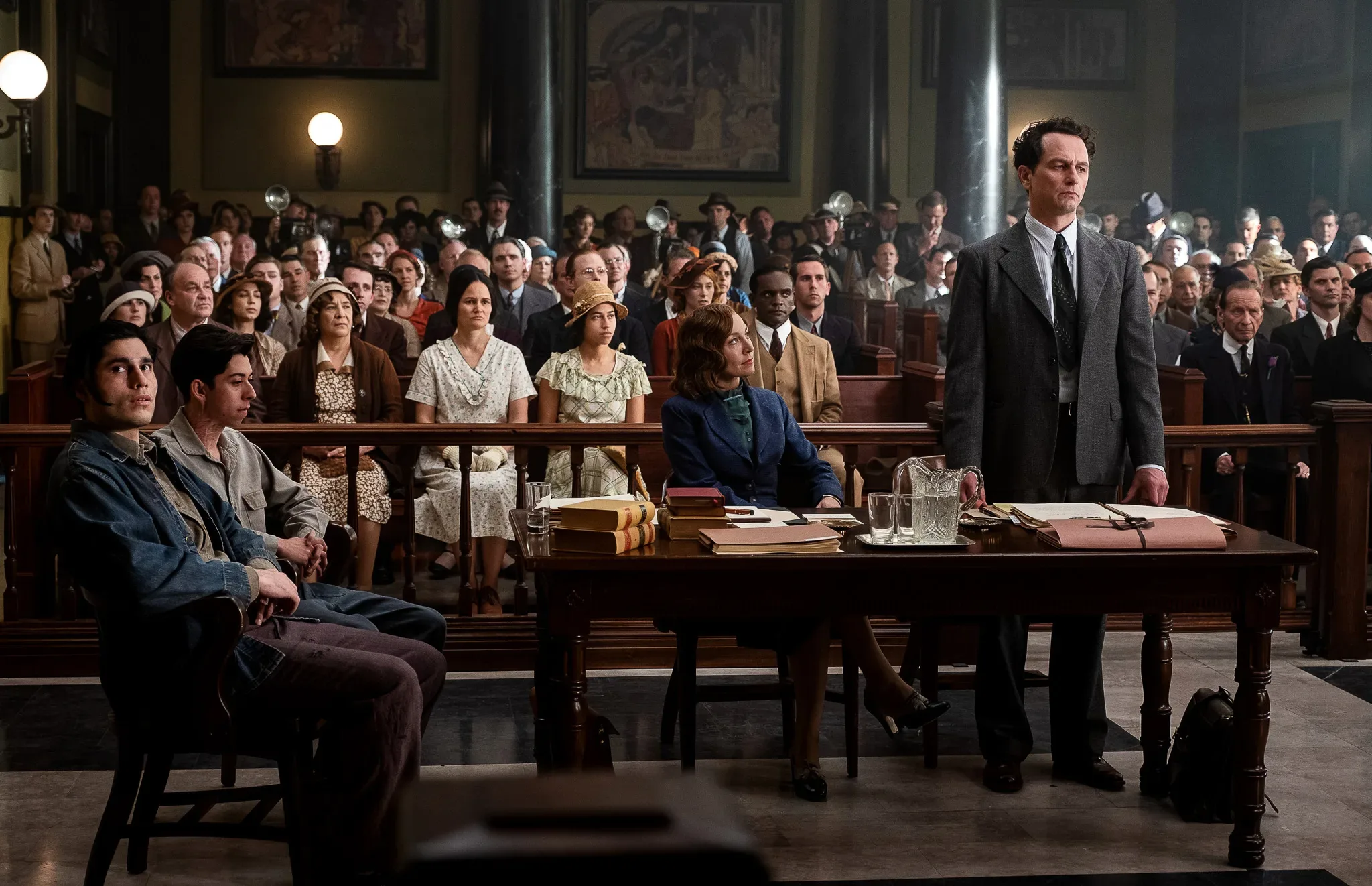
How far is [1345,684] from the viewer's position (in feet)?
15.3

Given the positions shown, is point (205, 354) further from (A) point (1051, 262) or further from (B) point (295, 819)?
(A) point (1051, 262)

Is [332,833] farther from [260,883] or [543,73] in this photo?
[543,73]

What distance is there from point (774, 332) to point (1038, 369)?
251 cm

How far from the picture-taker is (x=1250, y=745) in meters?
3.22

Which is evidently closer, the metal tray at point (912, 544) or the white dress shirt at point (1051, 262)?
the metal tray at point (912, 544)

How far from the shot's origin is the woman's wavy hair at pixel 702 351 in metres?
3.78

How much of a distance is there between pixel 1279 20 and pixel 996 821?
16.1 meters

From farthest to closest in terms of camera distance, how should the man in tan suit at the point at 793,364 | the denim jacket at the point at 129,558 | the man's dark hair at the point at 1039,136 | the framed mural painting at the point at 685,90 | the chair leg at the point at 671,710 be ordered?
the framed mural painting at the point at 685,90, the man in tan suit at the point at 793,364, the chair leg at the point at 671,710, the man's dark hair at the point at 1039,136, the denim jacket at the point at 129,558

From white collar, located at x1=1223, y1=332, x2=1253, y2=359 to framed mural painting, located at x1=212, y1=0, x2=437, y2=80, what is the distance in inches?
473

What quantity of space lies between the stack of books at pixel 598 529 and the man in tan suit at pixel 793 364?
2.77 m

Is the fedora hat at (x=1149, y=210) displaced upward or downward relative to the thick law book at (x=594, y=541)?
upward

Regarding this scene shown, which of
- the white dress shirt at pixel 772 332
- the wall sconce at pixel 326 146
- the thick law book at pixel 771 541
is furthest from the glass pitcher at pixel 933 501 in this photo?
the wall sconce at pixel 326 146

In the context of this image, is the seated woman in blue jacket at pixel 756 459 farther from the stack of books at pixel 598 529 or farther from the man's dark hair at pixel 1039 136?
the man's dark hair at pixel 1039 136

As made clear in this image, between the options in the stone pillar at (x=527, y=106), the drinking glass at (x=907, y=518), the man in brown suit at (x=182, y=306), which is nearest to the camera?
the drinking glass at (x=907, y=518)
